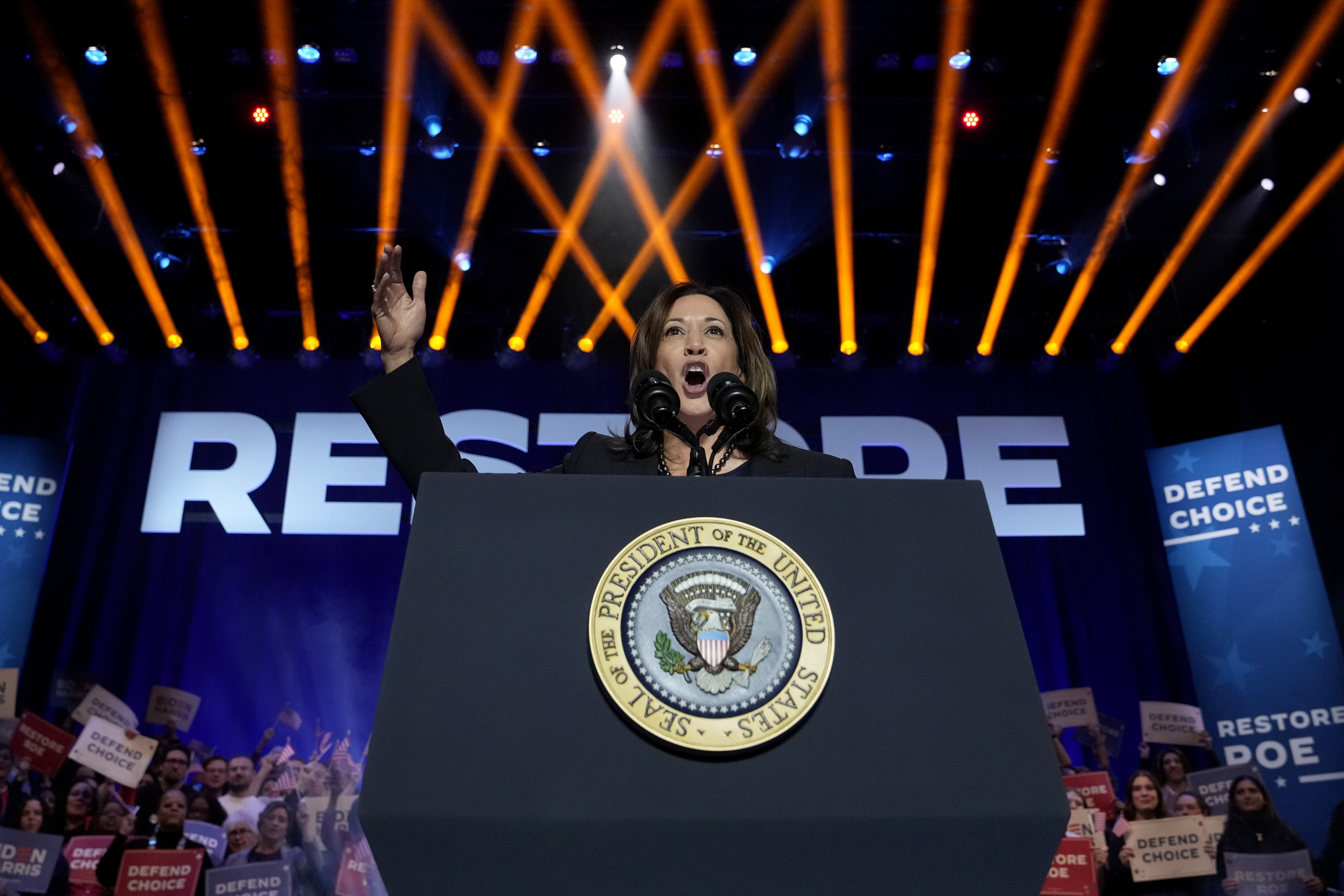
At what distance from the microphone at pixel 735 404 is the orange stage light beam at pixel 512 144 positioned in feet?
17.7

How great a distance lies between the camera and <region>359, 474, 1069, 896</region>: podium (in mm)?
869

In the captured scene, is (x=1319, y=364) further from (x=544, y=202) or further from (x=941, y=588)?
(x=941, y=588)

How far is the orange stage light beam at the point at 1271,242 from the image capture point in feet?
20.7

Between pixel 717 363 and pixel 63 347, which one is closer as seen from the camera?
pixel 717 363

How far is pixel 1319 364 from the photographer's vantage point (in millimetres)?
6512

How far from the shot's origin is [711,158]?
6594 millimetres

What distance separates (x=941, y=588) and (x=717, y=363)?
3.26ft

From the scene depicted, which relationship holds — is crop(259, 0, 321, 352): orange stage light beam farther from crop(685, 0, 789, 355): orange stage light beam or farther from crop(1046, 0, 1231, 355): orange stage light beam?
crop(1046, 0, 1231, 355): orange stage light beam

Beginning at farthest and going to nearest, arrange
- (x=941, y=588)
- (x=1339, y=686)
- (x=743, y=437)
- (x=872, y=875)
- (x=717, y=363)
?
(x=1339, y=686) → (x=717, y=363) → (x=743, y=437) → (x=941, y=588) → (x=872, y=875)

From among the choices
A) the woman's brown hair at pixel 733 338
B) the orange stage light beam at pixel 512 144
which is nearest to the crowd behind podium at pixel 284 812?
the orange stage light beam at pixel 512 144

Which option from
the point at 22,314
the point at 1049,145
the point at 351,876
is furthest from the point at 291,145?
the point at 1049,145

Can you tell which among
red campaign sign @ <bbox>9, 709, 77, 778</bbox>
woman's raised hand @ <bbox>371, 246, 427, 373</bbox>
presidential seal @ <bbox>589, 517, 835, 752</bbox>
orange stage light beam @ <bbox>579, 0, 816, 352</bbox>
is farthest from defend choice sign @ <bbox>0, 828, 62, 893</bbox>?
presidential seal @ <bbox>589, 517, 835, 752</bbox>

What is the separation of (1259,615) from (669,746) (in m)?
6.86

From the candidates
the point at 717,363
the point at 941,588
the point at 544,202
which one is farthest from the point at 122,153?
the point at 941,588
